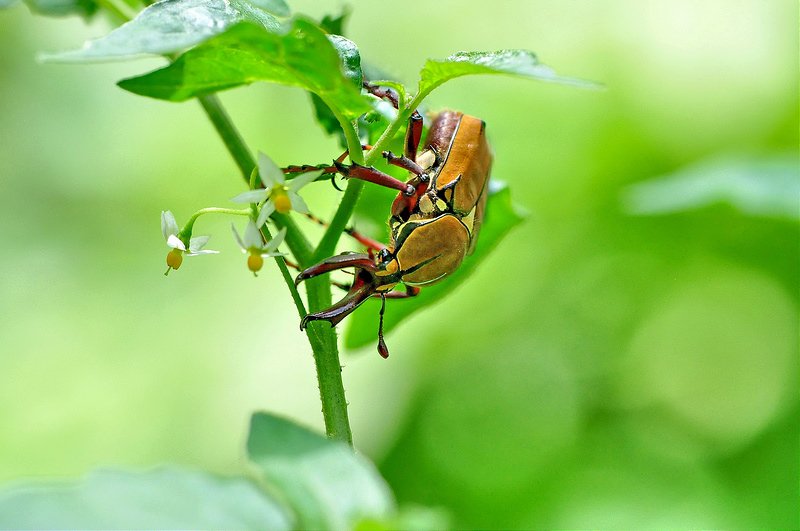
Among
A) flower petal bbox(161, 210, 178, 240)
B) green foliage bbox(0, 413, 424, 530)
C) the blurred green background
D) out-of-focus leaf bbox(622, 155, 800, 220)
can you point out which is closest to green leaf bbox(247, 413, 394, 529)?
green foliage bbox(0, 413, 424, 530)

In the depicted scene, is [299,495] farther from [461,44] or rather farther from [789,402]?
[461,44]

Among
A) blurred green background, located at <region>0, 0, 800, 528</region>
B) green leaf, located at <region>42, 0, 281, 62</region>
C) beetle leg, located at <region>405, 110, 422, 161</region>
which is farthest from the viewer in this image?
blurred green background, located at <region>0, 0, 800, 528</region>

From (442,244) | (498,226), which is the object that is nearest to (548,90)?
(498,226)

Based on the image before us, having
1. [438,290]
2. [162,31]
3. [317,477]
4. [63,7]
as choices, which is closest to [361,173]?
[162,31]

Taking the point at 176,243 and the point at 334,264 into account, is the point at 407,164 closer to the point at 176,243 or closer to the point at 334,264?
the point at 334,264

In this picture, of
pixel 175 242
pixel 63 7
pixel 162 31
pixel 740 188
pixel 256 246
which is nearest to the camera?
pixel 162 31

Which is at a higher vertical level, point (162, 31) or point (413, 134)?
point (413, 134)

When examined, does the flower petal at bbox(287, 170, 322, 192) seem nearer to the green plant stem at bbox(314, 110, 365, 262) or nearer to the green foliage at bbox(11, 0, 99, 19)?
the green plant stem at bbox(314, 110, 365, 262)
